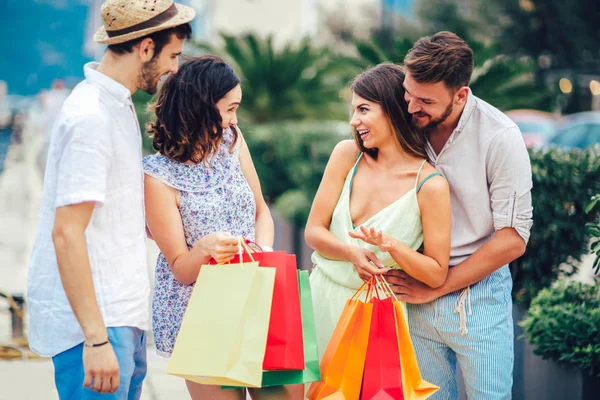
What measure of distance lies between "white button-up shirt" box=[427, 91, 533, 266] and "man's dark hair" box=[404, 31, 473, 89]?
0.12m

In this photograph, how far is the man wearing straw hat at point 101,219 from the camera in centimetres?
230

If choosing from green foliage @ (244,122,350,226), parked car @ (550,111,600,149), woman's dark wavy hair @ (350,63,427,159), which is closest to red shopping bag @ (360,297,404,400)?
woman's dark wavy hair @ (350,63,427,159)

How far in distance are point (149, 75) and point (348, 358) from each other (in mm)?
1210

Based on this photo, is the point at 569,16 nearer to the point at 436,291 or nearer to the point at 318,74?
the point at 318,74

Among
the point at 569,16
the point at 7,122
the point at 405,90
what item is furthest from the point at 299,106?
the point at 7,122

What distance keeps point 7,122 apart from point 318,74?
21.9m

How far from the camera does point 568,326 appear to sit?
Answer: 3.97 metres

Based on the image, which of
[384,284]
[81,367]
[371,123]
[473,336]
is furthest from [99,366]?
[473,336]

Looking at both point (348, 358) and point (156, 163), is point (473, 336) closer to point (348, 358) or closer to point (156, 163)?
point (348, 358)

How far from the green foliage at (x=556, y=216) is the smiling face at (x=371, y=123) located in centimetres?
191

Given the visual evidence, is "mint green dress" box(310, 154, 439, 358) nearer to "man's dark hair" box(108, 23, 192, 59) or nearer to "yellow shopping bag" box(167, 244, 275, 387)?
"yellow shopping bag" box(167, 244, 275, 387)

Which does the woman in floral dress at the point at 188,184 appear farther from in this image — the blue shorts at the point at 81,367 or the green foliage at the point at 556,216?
the green foliage at the point at 556,216

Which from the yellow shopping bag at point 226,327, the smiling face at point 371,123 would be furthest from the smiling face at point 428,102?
the yellow shopping bag at point 226,327

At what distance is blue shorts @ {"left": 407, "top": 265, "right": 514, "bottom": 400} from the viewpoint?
314 cm
